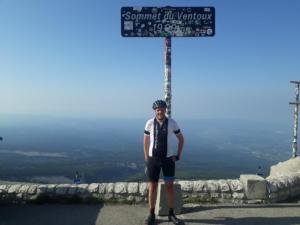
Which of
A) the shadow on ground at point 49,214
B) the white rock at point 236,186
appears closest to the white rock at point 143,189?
the shadow on ground at point 49,214

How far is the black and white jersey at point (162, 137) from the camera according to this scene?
649 centimetres

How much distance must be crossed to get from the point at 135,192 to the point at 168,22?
3.50m

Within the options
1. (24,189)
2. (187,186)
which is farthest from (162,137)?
(24,189)

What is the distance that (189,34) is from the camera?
778 cm

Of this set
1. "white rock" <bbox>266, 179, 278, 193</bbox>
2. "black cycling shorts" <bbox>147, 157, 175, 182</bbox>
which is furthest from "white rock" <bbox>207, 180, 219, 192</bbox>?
"black cycling shorts" <bbox>147, 157, 175, 182</bbox>

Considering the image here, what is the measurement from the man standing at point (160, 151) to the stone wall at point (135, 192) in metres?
1.25

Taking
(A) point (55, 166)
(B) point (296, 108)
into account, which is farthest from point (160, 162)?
(A) point (55, 166)

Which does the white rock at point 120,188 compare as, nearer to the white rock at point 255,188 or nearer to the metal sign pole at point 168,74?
the metal sign pole at point 168,74

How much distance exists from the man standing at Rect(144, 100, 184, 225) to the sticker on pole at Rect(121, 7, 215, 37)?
1.90m

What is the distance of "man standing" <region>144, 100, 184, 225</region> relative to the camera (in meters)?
6.49

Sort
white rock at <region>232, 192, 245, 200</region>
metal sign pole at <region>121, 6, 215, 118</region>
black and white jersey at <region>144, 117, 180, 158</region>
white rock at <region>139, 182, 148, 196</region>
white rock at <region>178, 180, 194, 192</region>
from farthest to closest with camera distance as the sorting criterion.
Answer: white rock at <region>178, 180, 194, 192</region>
white rock at <region>232, 192, 245, 200</region>
white rock at <region>139, 182, 148, 196</region>
metal sign pole at <region>121, 6, 215, 118</region>
black and white jersey at <region>144, 117, 180, 158</region>

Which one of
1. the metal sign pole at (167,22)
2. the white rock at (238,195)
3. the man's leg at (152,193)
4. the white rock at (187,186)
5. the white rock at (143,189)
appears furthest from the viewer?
the white rock at (187,186)

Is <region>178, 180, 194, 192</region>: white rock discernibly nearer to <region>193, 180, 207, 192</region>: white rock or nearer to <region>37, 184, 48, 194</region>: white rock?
<region>193, 180, 207, 192</region>: white rock

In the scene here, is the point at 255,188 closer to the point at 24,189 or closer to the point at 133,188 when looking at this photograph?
the point at 133,188
